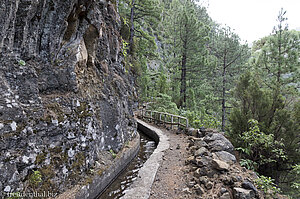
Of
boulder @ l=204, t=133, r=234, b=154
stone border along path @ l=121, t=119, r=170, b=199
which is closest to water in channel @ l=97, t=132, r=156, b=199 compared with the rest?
stone border along path @ l=121, t=119, r=170, b=199

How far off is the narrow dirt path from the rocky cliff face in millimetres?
1977

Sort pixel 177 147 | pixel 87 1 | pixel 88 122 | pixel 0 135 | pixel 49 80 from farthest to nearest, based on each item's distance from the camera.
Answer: pixel 177 147
pixel 87 1
pixel 88 122
pixel 49 80
pixel 0 135

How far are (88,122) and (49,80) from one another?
5.38ft

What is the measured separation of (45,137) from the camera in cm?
381

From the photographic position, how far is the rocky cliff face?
10.6 ft

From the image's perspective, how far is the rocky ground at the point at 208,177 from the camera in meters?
3.75

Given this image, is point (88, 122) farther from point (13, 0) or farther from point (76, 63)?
point (13, 0)

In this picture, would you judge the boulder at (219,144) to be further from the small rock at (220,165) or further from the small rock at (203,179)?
the small rock at (203,179)

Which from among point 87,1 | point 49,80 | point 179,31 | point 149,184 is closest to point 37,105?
point 49,80

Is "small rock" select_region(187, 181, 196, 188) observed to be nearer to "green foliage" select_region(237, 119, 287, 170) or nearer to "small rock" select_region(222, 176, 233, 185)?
"small rock" select_region(222, 176, 233, 185)

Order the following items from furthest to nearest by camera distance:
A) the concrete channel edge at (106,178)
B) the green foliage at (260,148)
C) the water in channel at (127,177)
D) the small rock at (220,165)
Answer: the water in channel at (127,177), the green foliage at (260,148), the small rock at (220,165), the concrete channel edge at (106,178)

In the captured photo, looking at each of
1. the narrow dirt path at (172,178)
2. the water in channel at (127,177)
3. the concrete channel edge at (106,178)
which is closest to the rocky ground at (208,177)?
the narrow dirt path at (172,178)

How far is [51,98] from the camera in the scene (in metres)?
4.39

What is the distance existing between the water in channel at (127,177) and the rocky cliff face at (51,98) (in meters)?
A: 0.94
